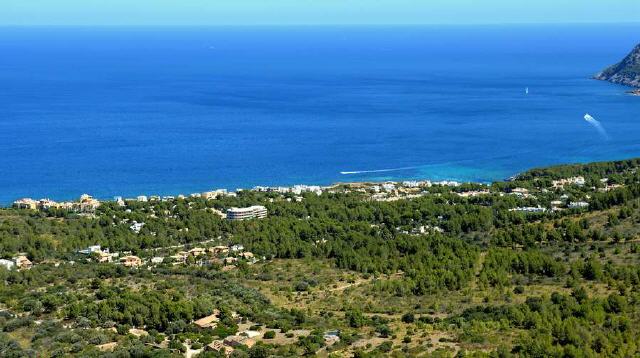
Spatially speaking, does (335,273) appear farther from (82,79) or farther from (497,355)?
(82,79)

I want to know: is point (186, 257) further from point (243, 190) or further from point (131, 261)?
point (243, 190)

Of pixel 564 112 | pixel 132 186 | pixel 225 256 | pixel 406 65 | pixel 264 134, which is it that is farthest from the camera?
pixel 406 65

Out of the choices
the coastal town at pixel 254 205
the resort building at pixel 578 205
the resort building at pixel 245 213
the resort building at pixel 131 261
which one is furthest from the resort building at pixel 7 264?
the resort building at pixel 578 205

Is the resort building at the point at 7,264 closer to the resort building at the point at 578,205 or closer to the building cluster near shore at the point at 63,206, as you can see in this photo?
the building cluster near shore at the point at 63,206

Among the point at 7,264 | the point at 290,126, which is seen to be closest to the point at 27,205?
the point at 7,264

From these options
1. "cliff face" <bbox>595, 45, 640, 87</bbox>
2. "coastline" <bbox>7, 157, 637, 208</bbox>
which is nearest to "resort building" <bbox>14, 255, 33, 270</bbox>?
"coastline" <bbox>7, 157, 637, 208</bbox>

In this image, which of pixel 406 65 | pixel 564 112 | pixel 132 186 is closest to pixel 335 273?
pixel 132 186
